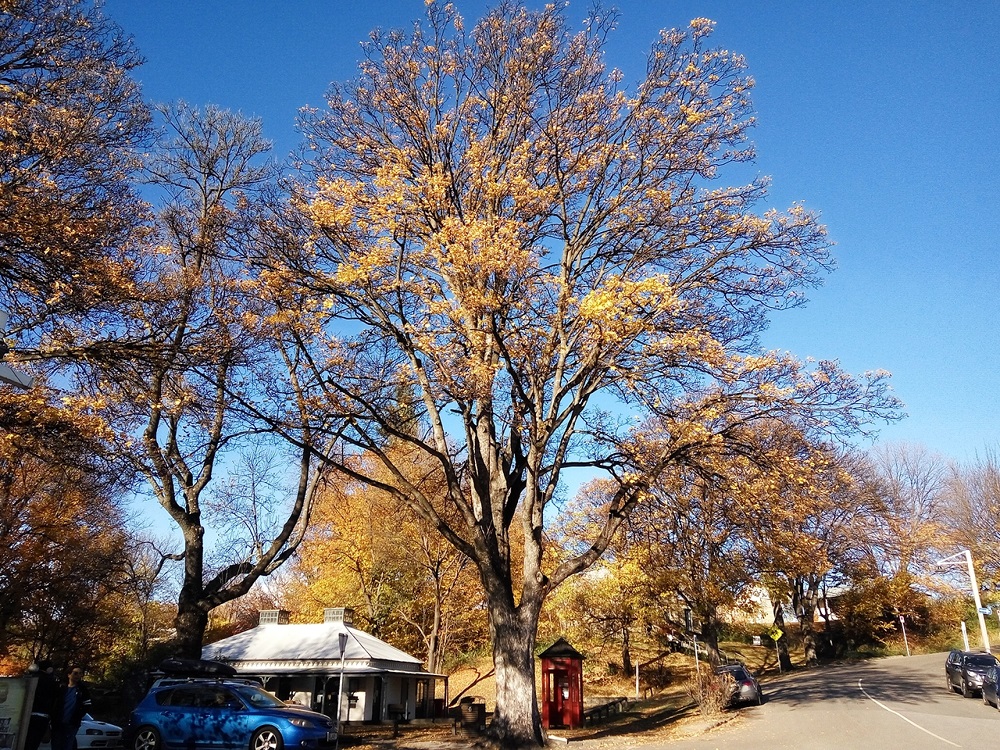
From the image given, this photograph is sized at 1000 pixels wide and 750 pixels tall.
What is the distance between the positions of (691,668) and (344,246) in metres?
37.7

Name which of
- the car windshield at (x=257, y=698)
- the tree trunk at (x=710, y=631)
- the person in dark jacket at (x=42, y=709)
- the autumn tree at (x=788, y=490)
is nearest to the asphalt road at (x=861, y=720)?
the tree trunk at (x=710, y=631)

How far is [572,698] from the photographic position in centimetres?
2348

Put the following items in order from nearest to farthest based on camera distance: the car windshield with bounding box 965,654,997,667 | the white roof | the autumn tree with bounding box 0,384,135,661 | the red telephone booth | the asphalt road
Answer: the asphalt road < the car windshield with bounding box 965,654,997,667 < the red telephone booth < the autumn tree with bounding box 0,384,135,661 < the white roof

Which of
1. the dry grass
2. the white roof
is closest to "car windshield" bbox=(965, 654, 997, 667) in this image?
the dry grass

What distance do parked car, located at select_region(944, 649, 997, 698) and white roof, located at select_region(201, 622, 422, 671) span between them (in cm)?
2117

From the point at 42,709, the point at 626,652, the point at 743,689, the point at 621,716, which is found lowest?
the point at 621,716

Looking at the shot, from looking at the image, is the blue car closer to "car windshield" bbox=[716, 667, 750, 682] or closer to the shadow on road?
"car windshield" bbox=[716, 667, 750, 682]

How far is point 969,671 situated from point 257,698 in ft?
75.2

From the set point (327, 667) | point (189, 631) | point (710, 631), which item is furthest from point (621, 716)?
point (189, 631)

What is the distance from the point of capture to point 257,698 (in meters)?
13.9

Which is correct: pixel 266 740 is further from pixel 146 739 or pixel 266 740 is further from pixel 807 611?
pixel 807 611

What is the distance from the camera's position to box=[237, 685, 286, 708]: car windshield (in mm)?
13748

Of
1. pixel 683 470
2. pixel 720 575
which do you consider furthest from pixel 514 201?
pixel 720 575

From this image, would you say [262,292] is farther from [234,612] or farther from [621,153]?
[234,612]
